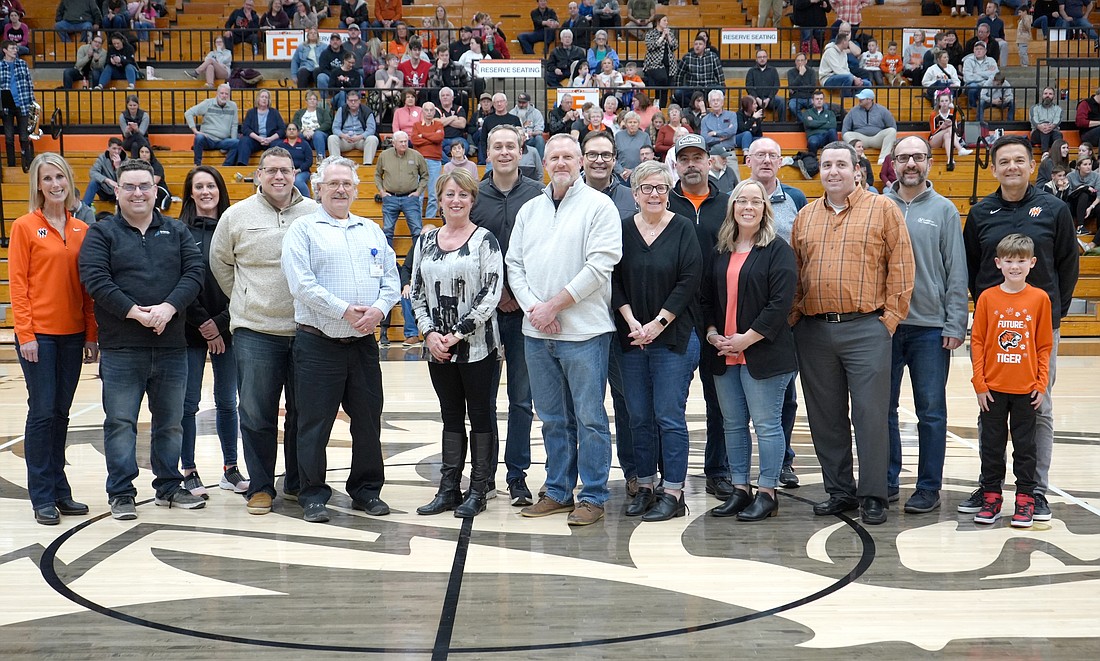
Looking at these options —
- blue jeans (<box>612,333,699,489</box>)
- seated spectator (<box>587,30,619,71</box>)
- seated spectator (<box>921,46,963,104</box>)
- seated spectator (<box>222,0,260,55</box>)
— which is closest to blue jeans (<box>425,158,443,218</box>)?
seated spectator (<box>587,30,619,71</box>)

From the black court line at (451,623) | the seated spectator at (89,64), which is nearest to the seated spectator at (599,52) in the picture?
the seated spectator at (89,64)

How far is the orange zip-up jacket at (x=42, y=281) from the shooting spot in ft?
15.2

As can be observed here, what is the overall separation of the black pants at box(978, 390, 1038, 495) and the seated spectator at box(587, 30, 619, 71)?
11.5m

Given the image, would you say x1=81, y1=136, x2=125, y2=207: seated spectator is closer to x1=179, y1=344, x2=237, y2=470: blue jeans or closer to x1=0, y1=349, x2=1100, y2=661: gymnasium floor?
x1=0, y1=349, x2=1100, y2=661: gymnasium floor

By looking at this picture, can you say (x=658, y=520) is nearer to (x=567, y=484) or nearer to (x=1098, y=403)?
(x=567, y=484)

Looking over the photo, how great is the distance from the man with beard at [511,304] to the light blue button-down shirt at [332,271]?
516 millimetres

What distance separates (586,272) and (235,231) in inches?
63.8

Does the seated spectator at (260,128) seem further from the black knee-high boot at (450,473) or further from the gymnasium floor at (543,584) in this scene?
the black knee-high boot at (450,473)

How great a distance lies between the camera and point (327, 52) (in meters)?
14.9

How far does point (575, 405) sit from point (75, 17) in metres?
15.5

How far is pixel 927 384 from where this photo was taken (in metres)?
4.76

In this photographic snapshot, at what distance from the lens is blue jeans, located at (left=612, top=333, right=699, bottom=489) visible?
182 inches

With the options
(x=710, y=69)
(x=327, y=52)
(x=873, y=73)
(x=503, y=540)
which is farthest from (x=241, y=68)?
(x=503, y=540)

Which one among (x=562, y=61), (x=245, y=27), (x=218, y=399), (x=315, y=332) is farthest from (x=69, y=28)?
→ (x=315, y=332)
